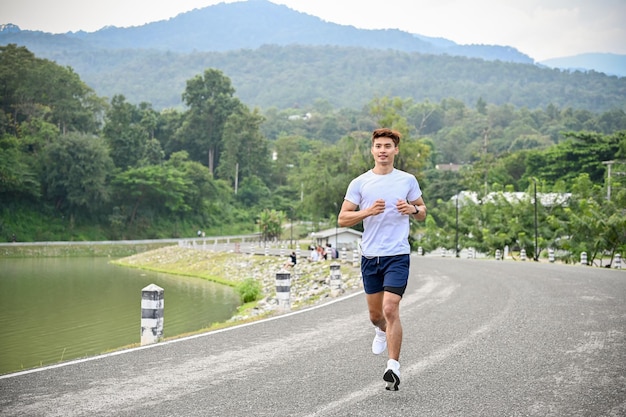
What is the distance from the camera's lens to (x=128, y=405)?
17.4ft

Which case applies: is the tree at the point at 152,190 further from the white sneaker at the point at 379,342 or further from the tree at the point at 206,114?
the white sneaker at the point at 379,342

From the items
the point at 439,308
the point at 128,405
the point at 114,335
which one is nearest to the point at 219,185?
the point at 114,335

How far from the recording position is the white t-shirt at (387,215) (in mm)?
6164

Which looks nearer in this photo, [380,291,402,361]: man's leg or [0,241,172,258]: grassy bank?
[380,291,402,361]: man's leg

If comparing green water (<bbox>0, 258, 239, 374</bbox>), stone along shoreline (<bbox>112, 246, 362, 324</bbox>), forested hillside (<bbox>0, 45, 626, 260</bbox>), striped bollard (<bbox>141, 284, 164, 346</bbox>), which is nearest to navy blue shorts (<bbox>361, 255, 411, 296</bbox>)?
striped bollard (<bbox>141, 284, 164, 346</bbox>)

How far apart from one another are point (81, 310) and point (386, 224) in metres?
24.5

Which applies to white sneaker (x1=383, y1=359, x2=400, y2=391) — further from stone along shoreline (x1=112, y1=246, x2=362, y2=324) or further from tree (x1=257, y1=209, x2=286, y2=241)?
tree (x1=257, y1=209, x2=286, y2=241)

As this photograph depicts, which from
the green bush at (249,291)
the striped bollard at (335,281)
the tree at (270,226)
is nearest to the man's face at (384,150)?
the striped bollard at (335,281)

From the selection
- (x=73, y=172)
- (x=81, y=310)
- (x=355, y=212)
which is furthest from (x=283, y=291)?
(x=73, y=172)

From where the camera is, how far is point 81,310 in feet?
92.2

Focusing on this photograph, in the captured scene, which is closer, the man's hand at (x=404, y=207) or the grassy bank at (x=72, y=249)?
the man's hand at (x=404, y=207)

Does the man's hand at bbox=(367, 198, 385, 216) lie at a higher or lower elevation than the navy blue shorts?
higher

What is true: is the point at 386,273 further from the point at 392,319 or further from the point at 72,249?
the point at 72,249

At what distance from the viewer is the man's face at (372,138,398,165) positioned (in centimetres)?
628
